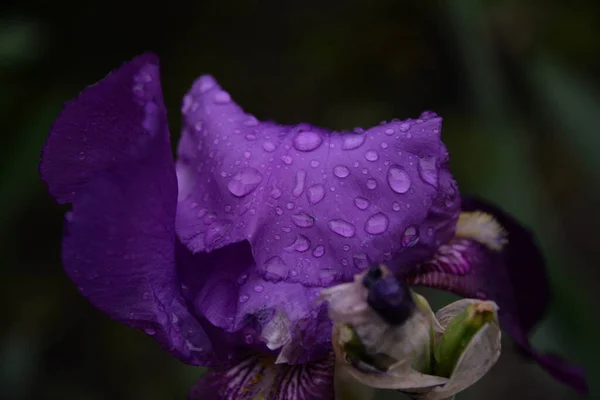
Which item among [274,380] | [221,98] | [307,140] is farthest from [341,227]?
[221,98]

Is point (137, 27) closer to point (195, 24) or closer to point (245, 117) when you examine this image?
point (195, 24)

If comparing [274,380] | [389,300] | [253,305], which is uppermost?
[389,300]

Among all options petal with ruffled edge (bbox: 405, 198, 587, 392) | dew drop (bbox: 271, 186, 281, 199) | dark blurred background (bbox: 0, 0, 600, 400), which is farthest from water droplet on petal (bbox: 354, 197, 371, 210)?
dark blurred background (bbox: 0, 0, 600, 400)

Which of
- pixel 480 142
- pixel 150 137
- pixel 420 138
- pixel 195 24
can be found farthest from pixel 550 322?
pixel 195 24

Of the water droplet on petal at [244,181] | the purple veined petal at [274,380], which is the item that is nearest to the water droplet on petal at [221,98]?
the water droplet on petal at [244,181]

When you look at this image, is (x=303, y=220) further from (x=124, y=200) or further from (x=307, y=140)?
(x=124, y=200)

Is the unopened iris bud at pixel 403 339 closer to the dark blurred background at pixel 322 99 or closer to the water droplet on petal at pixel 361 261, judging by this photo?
the water droplet on petal at pixel 361 261

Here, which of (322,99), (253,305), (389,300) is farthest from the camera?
(322,99)
